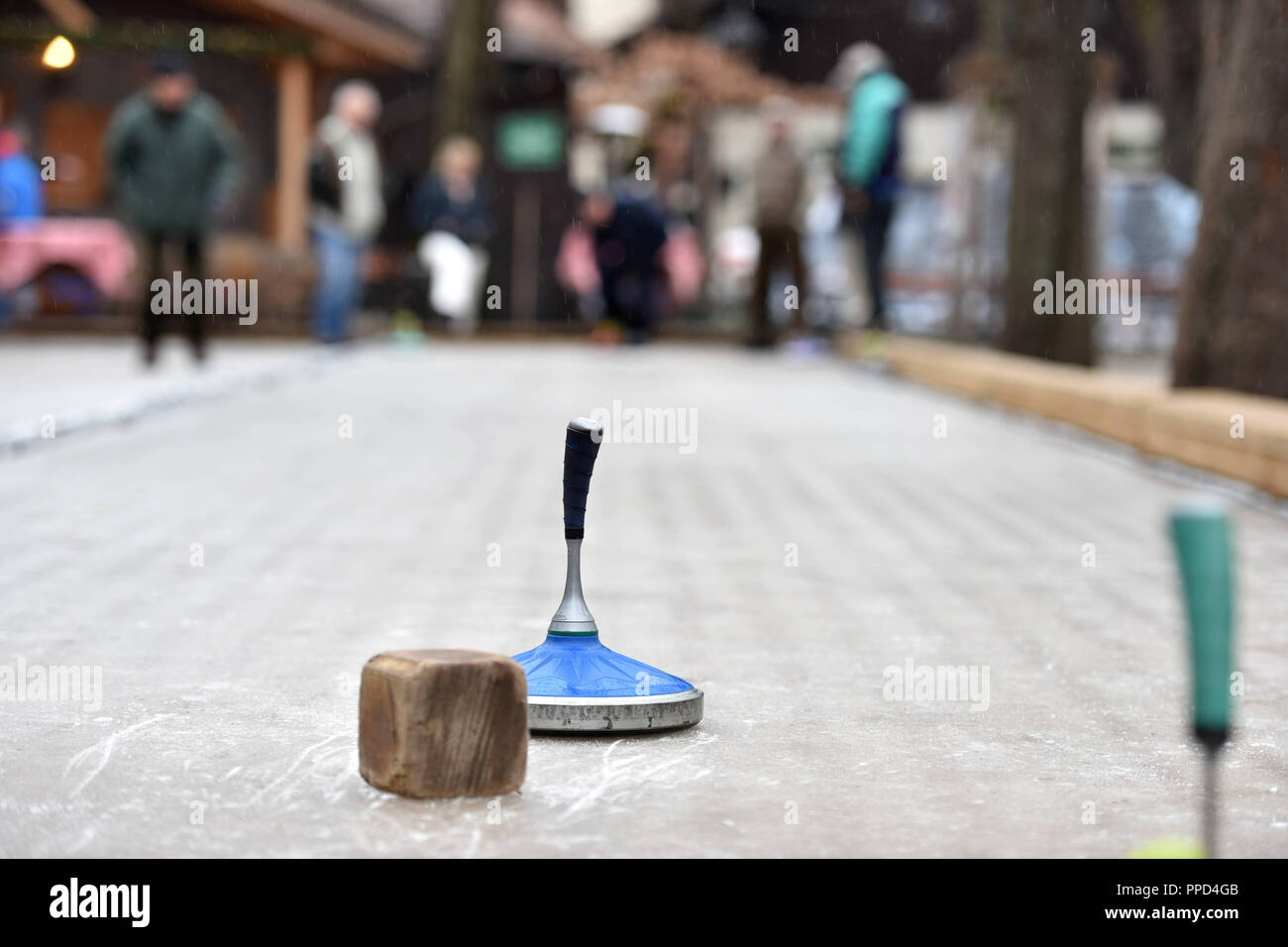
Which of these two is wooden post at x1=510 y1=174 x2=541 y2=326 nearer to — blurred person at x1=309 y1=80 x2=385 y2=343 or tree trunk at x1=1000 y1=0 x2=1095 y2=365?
blurred person at x1=309 y1=80 x2=385 y2=343

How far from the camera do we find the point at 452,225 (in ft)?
89.4

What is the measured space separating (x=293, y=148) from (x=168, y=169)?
12268 millimetres

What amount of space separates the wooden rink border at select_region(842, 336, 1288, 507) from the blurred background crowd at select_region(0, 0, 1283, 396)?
0.49 meters

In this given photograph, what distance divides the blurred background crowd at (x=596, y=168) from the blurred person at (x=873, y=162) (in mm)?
28

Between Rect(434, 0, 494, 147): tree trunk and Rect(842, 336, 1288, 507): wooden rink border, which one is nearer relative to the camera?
Rect(842, 336, 1288, 507): wooden rink border

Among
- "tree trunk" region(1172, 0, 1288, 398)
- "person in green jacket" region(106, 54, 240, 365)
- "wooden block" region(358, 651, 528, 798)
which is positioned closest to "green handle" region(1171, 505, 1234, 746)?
"wooden block" region(358, 651, 528, 798)

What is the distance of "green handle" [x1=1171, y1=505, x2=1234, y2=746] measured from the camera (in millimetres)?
3068

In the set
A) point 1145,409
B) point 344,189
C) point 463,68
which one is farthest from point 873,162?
point 463,68

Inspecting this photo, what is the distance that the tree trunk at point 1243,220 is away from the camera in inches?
478

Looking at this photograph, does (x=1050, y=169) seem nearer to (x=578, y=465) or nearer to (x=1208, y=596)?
(x=578, y=465)
